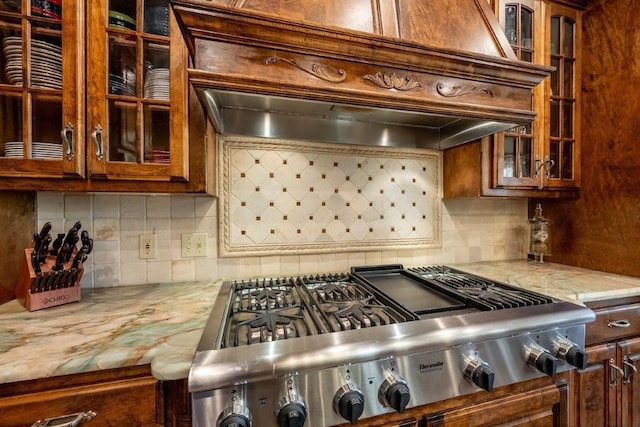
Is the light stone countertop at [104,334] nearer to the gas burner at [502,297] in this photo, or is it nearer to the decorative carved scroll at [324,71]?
the decorative carved scroll at [324,71]

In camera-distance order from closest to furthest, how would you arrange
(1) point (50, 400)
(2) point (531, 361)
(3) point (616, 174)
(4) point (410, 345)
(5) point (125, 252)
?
(1) point (50, 400) → (4) point (410, 345) → (2) point (531, 361) → (5) point (125, 252) → (3) point (616, 174)

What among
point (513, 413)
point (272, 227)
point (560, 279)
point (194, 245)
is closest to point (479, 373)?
point (513, 413)

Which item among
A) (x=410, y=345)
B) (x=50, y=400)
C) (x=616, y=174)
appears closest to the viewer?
(x=50, y=400)

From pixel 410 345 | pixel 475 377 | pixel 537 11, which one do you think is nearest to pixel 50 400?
pixel 410 345

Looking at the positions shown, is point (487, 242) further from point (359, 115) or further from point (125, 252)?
point (125, 252)

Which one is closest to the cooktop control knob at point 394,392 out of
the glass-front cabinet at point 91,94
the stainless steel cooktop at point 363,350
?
the stainless steel cooktop at point 363,350

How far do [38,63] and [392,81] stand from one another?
1165 mm

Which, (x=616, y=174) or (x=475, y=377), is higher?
(x=616, y=174)

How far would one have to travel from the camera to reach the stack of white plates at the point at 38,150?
897 millimetres

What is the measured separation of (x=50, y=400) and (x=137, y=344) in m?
0.18

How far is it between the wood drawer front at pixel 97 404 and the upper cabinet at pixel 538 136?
5.10ft

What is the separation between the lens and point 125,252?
126 cm

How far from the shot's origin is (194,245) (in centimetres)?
133

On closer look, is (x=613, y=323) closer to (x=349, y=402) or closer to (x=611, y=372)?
(x=611, y=372)
